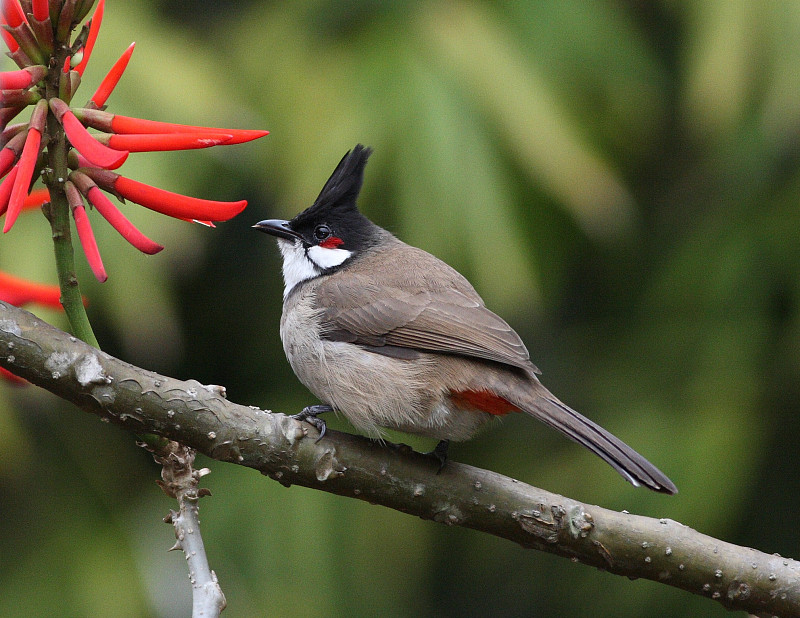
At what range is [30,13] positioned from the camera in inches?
50.9

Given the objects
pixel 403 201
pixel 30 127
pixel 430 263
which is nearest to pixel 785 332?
pixel 403 201

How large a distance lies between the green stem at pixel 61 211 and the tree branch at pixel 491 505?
28 centimetres

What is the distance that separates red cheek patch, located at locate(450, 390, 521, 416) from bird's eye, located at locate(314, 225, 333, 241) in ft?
2.87

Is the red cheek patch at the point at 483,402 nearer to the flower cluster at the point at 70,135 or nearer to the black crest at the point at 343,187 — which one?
the black crest at the point at 343,187

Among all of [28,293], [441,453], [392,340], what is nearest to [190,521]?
[28,293]

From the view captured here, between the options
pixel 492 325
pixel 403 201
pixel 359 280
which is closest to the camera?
pixel 492 325

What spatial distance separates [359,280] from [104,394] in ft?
4.77

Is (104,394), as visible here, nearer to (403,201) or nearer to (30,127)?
(30,127)

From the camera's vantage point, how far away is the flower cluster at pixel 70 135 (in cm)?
126

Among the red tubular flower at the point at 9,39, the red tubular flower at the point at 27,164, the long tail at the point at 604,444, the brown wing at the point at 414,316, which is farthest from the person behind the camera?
the brown wing at the point at 414,316

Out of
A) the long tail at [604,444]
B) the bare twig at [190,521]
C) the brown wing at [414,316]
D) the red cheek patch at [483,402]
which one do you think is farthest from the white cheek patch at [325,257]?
the bare twig at [190,521]

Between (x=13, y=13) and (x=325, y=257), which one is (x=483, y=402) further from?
(x=13, y=13)

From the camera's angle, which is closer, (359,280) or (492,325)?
(492,325)

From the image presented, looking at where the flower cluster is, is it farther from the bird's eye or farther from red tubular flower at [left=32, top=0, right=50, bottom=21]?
the bird's eye
